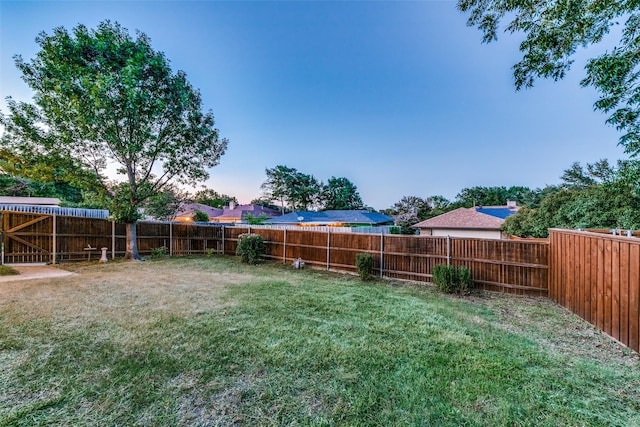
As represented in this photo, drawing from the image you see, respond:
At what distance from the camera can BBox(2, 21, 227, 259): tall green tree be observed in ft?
26.5

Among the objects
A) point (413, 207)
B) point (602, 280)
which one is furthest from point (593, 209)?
point (413, 207)

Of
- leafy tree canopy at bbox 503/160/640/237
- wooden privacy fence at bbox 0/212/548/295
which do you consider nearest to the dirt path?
wooden privacy fence at bbox 0/212/548/295

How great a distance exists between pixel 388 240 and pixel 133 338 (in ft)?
20.8

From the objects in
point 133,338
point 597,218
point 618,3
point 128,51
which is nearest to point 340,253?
point 133,338

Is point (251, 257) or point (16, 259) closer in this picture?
point (16, 259)

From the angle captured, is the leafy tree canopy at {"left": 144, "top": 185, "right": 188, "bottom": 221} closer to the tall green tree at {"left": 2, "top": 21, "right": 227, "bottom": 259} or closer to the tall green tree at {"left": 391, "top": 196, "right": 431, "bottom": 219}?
the tall green tree at {"left": 2, "top": 21, "right": 227, "bottom": 259}

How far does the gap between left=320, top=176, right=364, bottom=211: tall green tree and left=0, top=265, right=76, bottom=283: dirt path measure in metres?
32.9

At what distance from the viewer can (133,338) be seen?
3.16 metres

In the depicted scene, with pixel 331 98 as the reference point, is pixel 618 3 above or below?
below

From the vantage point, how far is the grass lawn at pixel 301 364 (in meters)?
1.95

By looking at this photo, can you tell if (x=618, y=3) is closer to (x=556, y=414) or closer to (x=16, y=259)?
(x=556, y=414)

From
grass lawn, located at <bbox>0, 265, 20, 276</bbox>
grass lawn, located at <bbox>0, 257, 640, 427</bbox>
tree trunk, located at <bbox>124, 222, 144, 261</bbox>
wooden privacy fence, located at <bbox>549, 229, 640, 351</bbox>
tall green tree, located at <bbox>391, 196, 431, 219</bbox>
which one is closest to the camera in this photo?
grass lawn, located at <bbox>0, 257, 640, 427</bbox>

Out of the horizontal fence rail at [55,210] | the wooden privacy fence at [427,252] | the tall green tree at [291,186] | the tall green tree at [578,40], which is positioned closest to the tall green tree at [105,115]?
the horizontal fence rail at [55,210]

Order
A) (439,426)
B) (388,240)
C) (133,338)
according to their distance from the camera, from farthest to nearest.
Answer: (388,240), (133,338), (439,426)
